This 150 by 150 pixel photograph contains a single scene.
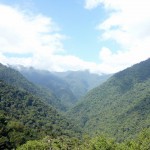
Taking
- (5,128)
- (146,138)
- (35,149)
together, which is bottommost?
(146,138)

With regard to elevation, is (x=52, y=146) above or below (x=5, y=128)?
below

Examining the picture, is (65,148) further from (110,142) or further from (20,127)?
(20,127)

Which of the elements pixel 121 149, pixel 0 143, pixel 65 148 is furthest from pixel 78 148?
pixel 0 143

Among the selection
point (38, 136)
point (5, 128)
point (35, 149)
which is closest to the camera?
point (35, 149)

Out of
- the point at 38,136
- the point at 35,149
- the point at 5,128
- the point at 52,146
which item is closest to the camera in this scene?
the point at 35,149

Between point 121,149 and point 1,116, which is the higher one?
point 1,116

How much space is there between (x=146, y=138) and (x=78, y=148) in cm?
3497

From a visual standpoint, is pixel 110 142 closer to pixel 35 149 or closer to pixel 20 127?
pixel 35 149

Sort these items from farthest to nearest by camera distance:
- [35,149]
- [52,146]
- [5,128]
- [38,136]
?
1. [38,136]
2. [5,128]
3. [52,146]
4. [35,149]

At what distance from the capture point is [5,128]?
531ft

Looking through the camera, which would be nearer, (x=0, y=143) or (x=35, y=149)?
(x=35, y=149)

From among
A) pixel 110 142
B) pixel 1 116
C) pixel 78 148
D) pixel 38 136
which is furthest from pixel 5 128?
pixel 110 142

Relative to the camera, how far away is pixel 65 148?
148500mm

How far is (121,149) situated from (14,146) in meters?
46.9
